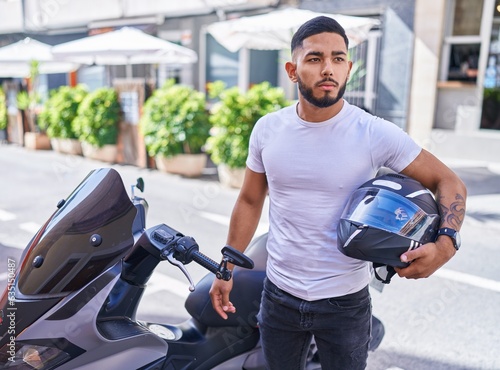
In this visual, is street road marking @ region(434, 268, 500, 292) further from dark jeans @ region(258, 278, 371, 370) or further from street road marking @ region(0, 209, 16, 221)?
street road marking @ region(0, 209, 16, 221)

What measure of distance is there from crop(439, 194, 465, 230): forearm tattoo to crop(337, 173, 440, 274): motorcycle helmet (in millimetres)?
22

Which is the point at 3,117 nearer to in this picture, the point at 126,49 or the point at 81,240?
the point at 126,49

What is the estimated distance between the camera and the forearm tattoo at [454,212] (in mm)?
1633

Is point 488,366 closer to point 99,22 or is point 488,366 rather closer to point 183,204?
point 183,204

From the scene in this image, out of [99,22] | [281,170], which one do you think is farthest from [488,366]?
[99,22]

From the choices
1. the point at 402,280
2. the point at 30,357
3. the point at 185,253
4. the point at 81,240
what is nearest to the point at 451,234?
the point at 185,253

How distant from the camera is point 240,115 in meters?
8.62

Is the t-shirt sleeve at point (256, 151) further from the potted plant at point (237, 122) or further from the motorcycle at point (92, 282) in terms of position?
the potted plant at point (237, 122)

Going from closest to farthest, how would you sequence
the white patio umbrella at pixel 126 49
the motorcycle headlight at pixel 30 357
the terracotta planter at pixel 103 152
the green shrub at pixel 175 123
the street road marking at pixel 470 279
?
the motorcycle headlight at pixel 30 357, the street road marking at pixel 470 279, the green shrub at pixel 175 123, the white patio umbrella at pixel 126 49, the terracotta planter at pixel 103 152

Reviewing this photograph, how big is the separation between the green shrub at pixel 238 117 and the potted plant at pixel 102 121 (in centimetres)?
351

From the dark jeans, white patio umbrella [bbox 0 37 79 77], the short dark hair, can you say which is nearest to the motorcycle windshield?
the dark jeans

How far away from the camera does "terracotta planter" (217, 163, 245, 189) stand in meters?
8.59

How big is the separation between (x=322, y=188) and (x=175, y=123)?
8.00m

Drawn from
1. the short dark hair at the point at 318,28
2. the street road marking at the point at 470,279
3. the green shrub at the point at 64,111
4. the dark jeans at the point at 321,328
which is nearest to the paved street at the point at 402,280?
the street road marking at the point at 470,279
